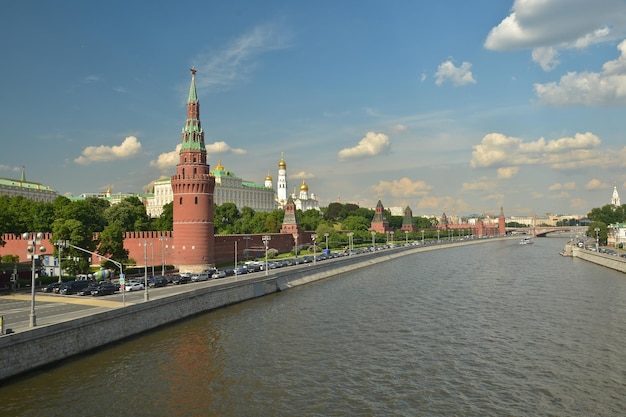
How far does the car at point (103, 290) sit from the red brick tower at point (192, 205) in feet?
70.3

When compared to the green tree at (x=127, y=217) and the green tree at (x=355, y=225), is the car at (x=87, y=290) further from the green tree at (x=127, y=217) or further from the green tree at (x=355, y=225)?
the green tree at (x=355, y=225)

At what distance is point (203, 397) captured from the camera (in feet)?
80.5

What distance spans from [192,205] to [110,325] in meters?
34.8

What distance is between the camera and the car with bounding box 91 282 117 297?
43.5m

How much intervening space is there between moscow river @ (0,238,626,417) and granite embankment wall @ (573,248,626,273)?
32159mm

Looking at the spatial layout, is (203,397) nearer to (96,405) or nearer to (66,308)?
(96,405)

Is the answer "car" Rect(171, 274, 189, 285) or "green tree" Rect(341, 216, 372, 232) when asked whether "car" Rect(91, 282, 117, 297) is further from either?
"green tree" Rect(341, 216, 372, 232)

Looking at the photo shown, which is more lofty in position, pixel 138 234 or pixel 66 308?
pixel 138 234

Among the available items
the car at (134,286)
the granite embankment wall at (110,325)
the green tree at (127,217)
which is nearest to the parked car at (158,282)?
the car at (134,286)

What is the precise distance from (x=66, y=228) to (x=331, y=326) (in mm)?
34196

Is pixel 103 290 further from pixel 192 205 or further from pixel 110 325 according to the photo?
pixel 192 205

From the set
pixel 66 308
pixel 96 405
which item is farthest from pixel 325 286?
pixel 96 405

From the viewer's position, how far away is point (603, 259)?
8712cm

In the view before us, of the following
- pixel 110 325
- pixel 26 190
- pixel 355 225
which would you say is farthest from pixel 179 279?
pixel 26 190
